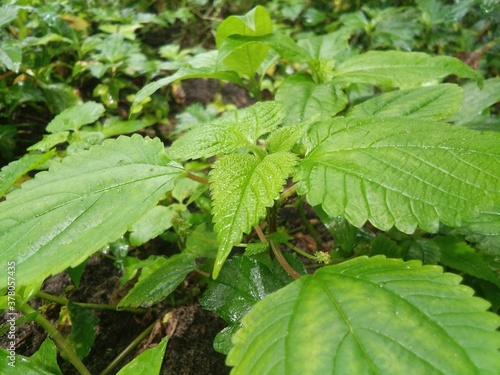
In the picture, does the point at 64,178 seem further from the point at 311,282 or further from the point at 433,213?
the point at 433,213

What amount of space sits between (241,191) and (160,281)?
1.37 feet

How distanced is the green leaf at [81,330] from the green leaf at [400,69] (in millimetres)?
974

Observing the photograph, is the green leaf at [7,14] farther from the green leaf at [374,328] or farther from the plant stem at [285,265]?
the green leaf at [374,328]

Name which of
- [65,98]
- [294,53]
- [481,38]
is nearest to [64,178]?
[294,53]

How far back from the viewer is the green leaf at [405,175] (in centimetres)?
71

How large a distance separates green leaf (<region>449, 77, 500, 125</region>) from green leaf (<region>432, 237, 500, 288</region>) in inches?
20.5

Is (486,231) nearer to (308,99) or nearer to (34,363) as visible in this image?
(308,99)

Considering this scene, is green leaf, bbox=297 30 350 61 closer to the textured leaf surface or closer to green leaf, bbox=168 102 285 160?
the textured leaf surface

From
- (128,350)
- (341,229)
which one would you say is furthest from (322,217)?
(128,350)

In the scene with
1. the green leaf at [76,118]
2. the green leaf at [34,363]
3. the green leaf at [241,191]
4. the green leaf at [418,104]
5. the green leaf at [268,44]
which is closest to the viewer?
the green leaf at [241,191]

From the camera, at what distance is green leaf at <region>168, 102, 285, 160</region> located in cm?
91

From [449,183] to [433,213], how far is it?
0.22 ft

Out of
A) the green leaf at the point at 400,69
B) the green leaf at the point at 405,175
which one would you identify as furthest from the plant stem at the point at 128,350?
the green leaf at the point at 400,69

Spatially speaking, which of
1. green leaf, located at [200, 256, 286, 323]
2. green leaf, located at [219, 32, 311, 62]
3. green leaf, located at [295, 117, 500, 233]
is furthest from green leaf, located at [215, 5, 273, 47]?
green leaf, located at [200, 256, 286, 323]
